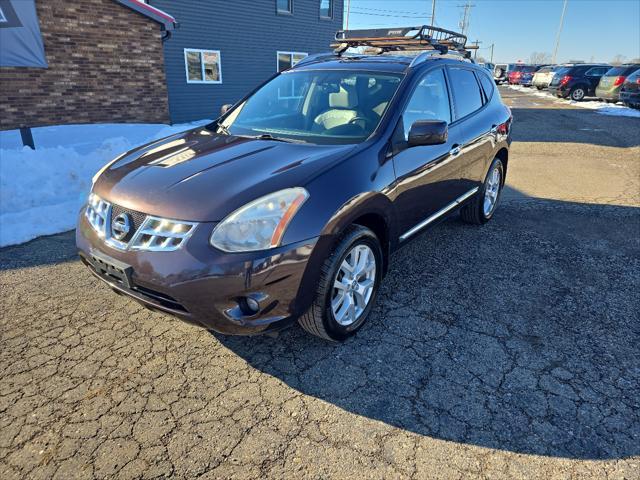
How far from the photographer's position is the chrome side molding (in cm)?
354

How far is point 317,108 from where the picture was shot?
3.63 m

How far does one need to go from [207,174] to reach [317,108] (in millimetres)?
1357

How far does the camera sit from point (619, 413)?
245 centimetres

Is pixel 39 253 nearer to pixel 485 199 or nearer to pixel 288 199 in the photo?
pixel 288 199

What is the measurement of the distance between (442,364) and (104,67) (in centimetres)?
1086

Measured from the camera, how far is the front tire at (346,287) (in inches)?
105

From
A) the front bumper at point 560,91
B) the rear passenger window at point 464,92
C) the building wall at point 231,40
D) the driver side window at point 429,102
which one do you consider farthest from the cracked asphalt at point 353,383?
the front bumper at point 560,91

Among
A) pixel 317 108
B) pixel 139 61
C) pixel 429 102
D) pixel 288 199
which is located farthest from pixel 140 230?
pixel 139 61

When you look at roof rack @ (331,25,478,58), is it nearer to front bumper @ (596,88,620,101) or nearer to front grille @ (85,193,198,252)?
front grille @ (85,193,198,252)

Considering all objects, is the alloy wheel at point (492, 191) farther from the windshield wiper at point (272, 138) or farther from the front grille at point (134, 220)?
the front grille at point (134, 220)

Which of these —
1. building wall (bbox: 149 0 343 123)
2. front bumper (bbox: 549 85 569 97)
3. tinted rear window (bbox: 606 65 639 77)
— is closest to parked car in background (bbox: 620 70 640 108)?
tinted rear window (bbox: 606 65 639 77)

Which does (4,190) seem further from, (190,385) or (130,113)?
(130,113)

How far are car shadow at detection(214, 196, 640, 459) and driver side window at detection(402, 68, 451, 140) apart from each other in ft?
4.43

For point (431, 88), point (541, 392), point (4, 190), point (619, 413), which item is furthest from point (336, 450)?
→ point (4, 190)
